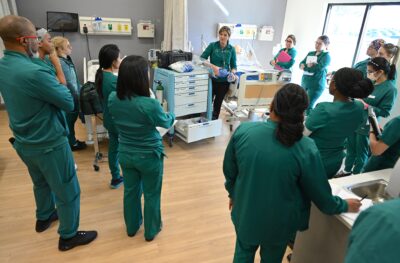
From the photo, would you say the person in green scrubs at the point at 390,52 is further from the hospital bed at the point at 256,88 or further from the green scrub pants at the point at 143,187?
the green scrub pants at the point at 143,187

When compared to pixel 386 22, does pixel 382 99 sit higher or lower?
lower

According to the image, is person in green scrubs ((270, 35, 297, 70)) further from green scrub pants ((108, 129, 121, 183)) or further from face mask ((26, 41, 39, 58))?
face mask ((26, 41, 39, 58))

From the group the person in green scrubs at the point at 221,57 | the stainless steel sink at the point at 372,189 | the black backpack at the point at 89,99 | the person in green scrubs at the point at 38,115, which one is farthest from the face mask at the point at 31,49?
the person in green scrubs at the point at 221,57

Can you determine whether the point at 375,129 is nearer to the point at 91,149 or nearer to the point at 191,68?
the point at 191,68

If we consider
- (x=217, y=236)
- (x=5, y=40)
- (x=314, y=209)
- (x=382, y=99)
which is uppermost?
(x=5, y=40)

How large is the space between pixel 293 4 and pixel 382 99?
3.80 meters

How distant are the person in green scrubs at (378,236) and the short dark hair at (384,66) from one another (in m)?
2.29

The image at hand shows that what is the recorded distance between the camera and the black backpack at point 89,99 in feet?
9.22

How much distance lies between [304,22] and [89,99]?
4.56 metres

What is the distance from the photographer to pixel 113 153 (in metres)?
2.67

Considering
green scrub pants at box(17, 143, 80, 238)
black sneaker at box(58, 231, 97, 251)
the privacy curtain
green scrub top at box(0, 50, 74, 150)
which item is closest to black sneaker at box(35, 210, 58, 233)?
green scrub pants at box(17, 143, 80, 238)

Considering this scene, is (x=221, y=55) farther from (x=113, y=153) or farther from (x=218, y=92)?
(x=113, y=153)

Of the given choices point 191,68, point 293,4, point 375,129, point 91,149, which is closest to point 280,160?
point 375,129

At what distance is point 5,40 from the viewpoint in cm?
151
